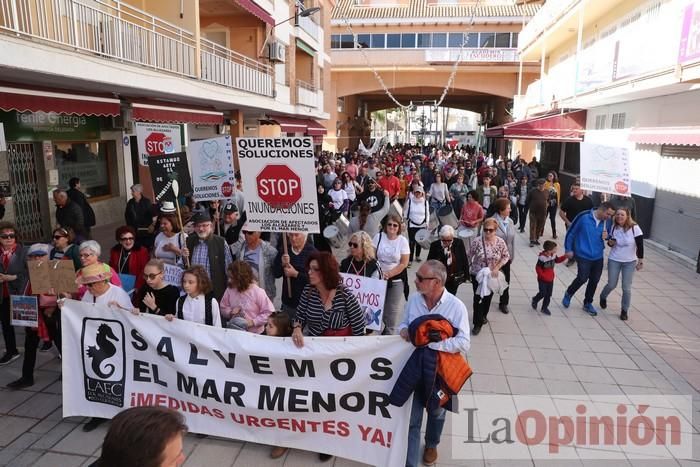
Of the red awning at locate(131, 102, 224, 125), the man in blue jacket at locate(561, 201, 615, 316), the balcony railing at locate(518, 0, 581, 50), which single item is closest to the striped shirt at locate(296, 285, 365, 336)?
the man in blue jacket at locate(561, 201, 615, 316)

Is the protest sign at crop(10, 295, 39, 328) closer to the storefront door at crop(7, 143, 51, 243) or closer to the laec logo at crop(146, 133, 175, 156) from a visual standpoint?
the laec logo at crop(146, 133, 175, 156)

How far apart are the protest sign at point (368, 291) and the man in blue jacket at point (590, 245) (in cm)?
381

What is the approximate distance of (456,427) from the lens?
15.0ft

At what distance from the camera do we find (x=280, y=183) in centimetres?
502

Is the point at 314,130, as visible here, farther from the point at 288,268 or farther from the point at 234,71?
the point at 288,268

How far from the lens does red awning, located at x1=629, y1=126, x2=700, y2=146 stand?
33.5ft

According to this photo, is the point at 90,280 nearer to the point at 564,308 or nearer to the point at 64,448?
the point at 64,448

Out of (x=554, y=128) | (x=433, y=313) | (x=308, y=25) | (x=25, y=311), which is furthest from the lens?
(x=308, y=25)

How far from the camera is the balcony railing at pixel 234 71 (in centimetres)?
1329

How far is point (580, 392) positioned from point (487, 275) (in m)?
2.01

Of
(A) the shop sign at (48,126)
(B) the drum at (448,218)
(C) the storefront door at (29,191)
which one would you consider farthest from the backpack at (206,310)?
(C) the storefront door at (29,191)

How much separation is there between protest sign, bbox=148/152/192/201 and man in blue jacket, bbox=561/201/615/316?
5.93m

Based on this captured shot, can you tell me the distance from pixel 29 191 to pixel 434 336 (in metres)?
Answer: 10.3

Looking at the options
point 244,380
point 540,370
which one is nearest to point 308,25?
point 540,370
